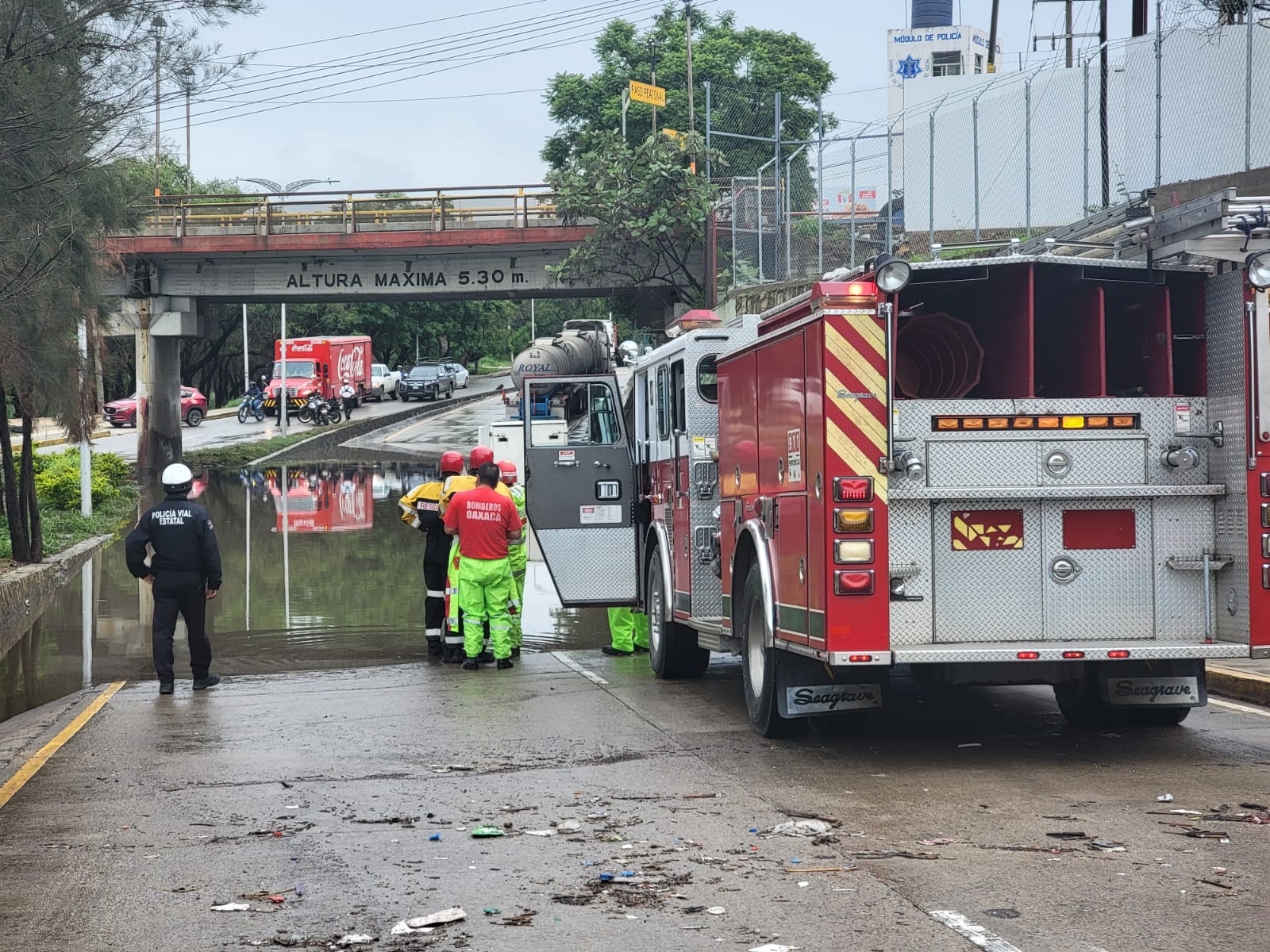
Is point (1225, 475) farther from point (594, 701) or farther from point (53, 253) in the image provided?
point (53, 253)

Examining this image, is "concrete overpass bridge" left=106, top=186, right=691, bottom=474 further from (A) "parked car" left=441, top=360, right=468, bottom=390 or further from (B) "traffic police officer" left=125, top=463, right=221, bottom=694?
(B) "traffic police officer" left=125, top=463, right=221, bottom=694

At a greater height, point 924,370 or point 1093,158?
point 1093,158

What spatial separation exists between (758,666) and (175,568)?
5172 mm

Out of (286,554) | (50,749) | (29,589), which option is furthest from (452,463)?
(286,554)

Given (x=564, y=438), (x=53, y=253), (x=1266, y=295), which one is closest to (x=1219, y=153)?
(x=564, y=438)

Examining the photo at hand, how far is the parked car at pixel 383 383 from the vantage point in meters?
69.4

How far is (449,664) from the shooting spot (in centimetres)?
1402

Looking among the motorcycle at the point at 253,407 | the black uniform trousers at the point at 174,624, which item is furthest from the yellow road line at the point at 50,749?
the motorcycle at the point at 253,407

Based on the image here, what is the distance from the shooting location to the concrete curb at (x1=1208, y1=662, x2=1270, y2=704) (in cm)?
1082

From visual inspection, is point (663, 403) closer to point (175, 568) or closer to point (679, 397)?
point (679, 397)

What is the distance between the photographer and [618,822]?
7211mm

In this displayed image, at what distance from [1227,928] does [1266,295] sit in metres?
4.27

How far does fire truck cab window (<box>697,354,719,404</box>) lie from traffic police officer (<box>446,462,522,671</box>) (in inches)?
94.6

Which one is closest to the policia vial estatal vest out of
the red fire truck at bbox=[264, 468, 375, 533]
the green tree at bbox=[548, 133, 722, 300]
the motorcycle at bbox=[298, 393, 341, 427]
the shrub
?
the red fire truck at bbox=[264, 468, 375, 533]
